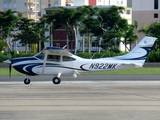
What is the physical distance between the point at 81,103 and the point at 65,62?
10438 millimetres

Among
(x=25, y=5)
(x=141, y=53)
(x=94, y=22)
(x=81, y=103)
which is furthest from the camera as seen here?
(x=25, y=5)

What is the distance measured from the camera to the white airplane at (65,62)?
28.4 metres

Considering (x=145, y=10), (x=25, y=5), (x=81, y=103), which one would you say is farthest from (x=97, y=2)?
(x=81, y=103)

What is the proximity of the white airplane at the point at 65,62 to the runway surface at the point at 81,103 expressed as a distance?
2711 mm

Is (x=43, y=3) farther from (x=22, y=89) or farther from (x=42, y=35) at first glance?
(x=22, y=89)

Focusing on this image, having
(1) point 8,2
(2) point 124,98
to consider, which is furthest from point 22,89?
(1) point 8,2

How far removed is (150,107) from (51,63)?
12.1m

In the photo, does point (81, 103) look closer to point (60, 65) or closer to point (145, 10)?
point (60, 65)

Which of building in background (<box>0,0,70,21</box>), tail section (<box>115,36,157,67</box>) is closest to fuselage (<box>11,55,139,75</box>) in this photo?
tail section (<box>115,36,157,67</box>)

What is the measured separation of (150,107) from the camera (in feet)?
56.9

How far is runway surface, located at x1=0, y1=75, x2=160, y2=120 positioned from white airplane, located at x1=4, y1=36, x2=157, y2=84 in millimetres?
2711

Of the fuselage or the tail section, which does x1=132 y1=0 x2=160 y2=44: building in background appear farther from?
the fuselage

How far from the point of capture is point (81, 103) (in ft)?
61.0

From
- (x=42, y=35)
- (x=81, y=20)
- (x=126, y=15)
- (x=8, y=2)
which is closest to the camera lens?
(x=81, y=20)
